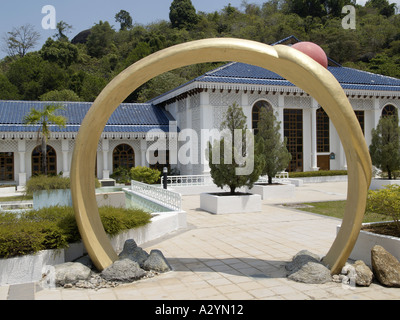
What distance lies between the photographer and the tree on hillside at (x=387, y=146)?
17.9 metres

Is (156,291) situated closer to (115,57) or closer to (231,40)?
(231,40)

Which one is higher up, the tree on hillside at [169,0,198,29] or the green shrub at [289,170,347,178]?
the tree on hillside at [169,0,198,29]

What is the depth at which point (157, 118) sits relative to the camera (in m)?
24.4

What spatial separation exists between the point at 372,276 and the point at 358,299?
70 centimetres

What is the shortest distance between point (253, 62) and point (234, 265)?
3.19m

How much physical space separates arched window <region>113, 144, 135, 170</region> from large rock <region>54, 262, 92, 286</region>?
57.9ft

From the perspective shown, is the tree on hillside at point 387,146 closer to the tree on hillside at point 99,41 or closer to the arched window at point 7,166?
the arched window at point 7,166

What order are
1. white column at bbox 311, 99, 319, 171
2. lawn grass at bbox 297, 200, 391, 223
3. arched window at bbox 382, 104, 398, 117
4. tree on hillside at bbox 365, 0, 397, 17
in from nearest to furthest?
lawn grass at bbox 297, 200, 391, 223 → white column at bbox 311, 99, 319, 171 → arched window at bbox 382, 104, 398, 117 → tree on hillside at bbox 365, 0, 397, 17

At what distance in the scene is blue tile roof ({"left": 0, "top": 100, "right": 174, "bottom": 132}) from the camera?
69.7ft

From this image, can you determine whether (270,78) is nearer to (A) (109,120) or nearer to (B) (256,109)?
(B) (256,109)

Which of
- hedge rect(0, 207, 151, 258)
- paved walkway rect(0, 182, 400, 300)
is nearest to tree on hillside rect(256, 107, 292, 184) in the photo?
paved walkway rect(0, 182, 400, 300)

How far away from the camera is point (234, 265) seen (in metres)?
6.19

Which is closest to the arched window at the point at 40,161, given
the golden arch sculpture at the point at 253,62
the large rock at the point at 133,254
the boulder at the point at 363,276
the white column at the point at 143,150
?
the white column at the point at 143,150

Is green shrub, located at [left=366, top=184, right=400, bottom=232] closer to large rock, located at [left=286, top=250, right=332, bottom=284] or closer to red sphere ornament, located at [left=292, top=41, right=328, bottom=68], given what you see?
large rock, located at [left=286, top=250, right=332, bottom=284]
